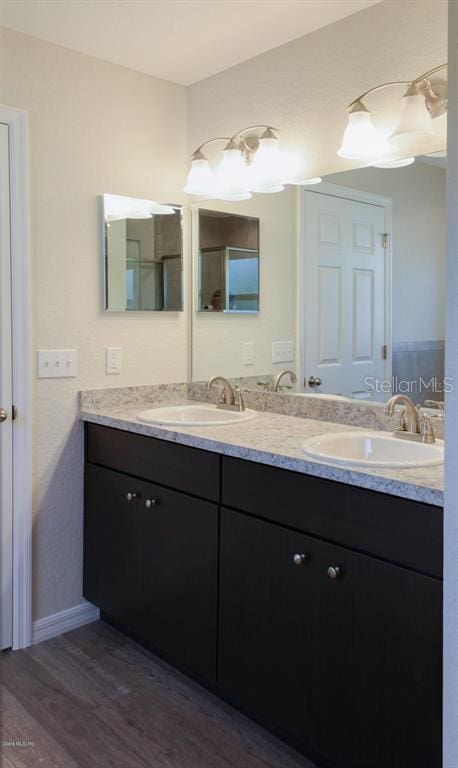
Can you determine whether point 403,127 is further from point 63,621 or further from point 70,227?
point 63,621

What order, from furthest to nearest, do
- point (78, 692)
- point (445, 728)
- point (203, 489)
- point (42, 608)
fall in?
point (42, 608) → point (78, 692) → point (203, 489) → point (445, 728)

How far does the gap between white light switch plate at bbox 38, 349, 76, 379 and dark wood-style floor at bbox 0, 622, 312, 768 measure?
3.46ft

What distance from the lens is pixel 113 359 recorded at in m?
2.62

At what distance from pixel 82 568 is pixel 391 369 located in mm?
1487

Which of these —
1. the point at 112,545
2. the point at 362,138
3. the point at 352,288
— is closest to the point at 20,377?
the point at 112,545

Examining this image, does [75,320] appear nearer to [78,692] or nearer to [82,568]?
[82,568]

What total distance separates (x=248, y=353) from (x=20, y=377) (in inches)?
35.7

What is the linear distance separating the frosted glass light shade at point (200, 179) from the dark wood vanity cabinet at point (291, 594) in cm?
Answer: 109

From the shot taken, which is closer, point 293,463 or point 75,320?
point 293,463

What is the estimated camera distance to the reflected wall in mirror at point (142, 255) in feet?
8.45

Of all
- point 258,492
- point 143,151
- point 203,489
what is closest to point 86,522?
point 203,489

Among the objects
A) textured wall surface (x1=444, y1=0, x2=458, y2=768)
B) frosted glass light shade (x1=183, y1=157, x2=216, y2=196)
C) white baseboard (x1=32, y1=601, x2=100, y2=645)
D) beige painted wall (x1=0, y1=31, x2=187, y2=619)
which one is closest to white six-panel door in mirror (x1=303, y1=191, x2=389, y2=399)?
frosted glass light shade (x1=183, y1=157, x2=216, y2=196)

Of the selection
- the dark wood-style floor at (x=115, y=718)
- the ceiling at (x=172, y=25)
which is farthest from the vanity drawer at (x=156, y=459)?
the ceiling at (x=172, y=25)

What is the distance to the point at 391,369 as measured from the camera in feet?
6.97
